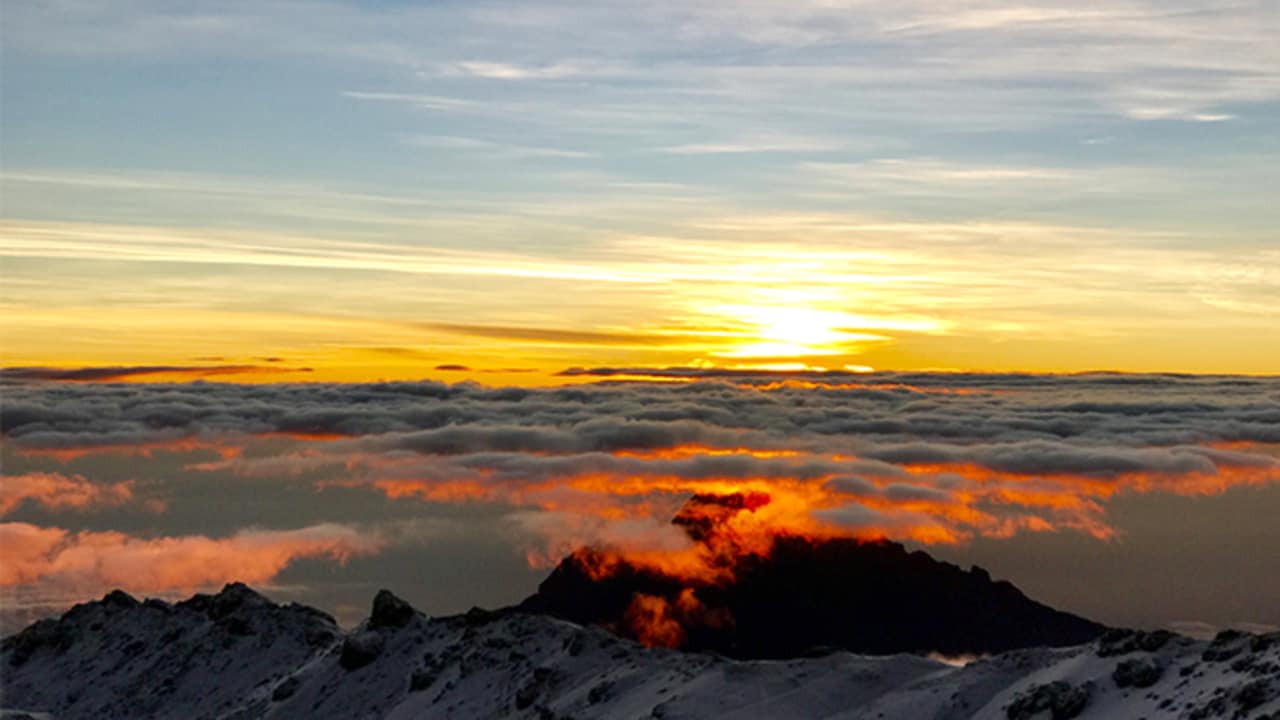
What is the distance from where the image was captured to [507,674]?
106812 millimetres

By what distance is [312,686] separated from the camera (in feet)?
392

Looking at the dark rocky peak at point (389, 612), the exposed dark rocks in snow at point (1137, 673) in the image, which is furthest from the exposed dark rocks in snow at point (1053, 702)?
the dark rocky peak at point (389, 612)

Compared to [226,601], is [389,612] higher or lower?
higher

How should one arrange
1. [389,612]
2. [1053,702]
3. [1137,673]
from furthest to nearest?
1. [389,612]
2. [1053,702]
3. [1137,673]

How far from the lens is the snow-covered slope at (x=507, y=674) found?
6794 cm

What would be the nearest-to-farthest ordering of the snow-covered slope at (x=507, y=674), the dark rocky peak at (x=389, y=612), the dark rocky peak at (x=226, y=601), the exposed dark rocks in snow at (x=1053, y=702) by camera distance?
the exposed dark rocks in snow at (x=1053, y=702) < the snow-covered slope at (x=507, y=674) < the dark rocky peak at (x=389, y=612) < the dark rocky peak at (x=226, y=601)

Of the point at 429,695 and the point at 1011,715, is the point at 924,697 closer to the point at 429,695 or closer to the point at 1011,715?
the point at 1011,715

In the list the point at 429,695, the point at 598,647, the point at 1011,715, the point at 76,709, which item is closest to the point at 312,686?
the point at 429,695

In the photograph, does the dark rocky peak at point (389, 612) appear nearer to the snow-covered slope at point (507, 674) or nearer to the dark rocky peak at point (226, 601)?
the snow-covered slope at point (507, 674)

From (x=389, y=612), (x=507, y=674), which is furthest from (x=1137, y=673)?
(x=389, y=612)

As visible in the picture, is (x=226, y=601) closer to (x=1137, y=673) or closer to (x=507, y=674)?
(x=507, y=674)

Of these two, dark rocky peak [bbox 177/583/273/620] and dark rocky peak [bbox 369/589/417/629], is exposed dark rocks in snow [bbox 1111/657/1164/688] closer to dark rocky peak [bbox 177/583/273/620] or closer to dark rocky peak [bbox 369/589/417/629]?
dark rocky peak [bbox 369/589/417/629]

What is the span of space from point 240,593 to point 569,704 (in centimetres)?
7792

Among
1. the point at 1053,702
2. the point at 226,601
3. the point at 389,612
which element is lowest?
the point at 226,601
